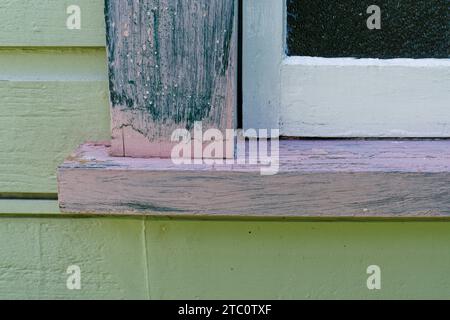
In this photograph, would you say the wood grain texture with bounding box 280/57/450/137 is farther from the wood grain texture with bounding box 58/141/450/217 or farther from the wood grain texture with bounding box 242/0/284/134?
the wood grain texture with bounding box 58/141/450/217

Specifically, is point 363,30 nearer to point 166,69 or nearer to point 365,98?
point 365,98

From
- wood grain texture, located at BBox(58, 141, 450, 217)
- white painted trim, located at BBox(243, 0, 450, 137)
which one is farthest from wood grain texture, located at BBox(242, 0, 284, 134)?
wood grain texture, located at BBox(58, 141, 450, 217)

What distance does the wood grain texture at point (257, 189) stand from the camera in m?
0.67

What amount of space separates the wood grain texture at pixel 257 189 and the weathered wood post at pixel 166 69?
59 mm

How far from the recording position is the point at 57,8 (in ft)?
2.54

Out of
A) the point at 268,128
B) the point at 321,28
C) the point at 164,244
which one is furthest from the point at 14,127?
the point at 321,28

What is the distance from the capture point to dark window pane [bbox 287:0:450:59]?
0.83 metres

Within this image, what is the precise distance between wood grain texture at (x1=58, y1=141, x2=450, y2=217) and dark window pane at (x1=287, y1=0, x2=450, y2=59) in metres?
0.23

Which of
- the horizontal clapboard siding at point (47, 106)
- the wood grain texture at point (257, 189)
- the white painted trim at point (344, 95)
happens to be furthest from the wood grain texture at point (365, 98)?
the horizontal clapboard siding at point (47, 106)

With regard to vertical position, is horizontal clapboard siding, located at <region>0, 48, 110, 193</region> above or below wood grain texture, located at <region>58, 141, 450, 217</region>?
above

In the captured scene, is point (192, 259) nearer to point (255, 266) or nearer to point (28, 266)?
point (255, 266)

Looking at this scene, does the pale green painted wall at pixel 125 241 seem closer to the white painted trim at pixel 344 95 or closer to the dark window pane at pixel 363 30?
the white painted trim at pixel 344 95

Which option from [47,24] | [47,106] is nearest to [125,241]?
[47,106]

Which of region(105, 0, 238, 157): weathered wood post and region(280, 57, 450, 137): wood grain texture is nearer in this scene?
region(105, 0, 238, 157): weathered wood post
